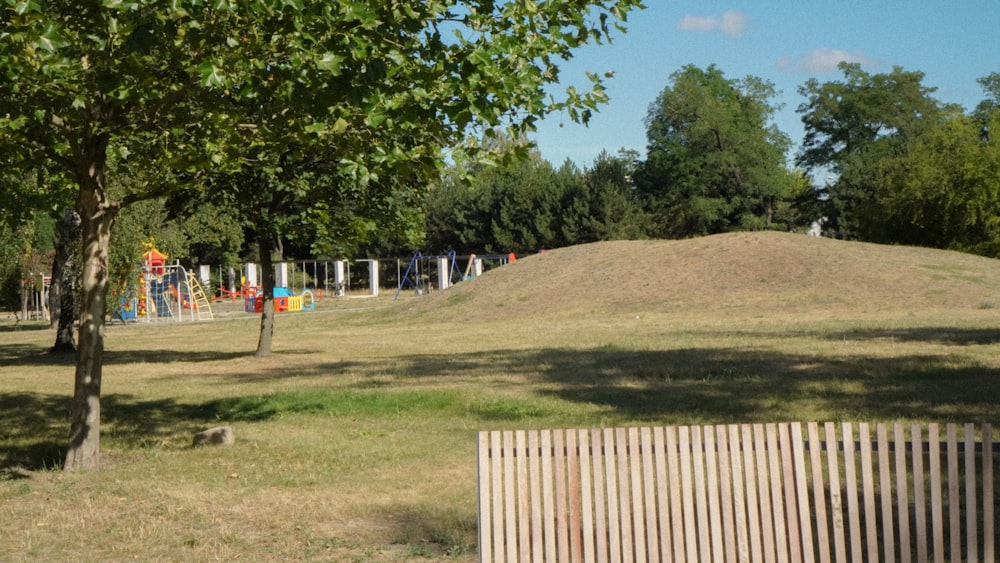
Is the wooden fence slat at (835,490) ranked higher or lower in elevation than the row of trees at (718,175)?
lower

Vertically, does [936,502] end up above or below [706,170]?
below

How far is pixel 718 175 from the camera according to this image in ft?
269

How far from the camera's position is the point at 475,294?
1837 inches

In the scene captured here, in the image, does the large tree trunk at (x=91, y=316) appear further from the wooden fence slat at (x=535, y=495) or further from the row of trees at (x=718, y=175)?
the row of trees at (x=718, y=175)

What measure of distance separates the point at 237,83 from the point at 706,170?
7340 centimetres

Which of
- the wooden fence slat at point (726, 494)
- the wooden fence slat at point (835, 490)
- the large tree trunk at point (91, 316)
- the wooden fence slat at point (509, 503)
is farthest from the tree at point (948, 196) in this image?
the wooden fence slat at point (509, 503)

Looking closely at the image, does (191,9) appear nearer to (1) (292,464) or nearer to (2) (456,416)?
(1) (292,464)

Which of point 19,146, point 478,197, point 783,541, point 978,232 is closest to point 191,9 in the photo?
point 19,146

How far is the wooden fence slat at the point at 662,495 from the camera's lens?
5621 millimetres

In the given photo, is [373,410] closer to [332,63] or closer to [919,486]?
[332,63]

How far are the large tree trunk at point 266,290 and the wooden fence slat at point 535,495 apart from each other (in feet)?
63.4

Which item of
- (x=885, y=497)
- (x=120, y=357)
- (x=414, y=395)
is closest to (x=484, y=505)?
(x=885, y=497)

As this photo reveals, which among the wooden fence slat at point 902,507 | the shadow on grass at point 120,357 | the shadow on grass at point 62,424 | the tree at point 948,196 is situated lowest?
the shadow on grass at point 62,424

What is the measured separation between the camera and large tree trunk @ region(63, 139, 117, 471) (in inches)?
455
